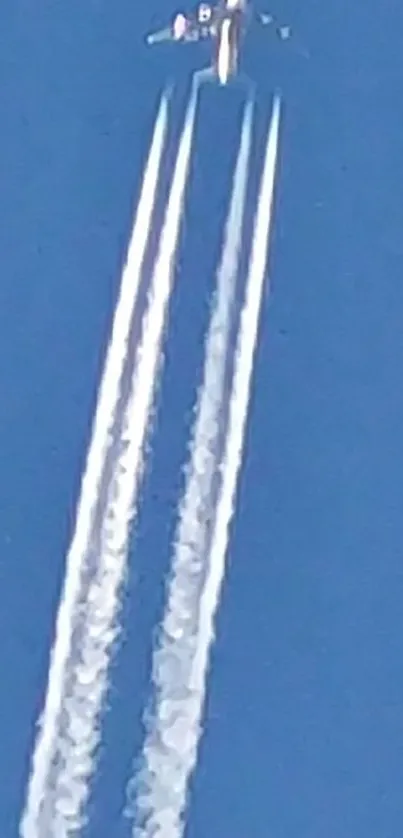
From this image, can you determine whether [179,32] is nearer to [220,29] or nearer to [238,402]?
[220,29]

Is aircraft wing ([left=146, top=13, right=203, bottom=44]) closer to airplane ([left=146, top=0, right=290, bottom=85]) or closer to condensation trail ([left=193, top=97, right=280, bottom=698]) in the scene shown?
airplane ([left=146, top=0, right=290, bottom=85])

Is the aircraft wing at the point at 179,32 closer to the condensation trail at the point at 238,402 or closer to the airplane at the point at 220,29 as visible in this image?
the airplane at the point at 220,29

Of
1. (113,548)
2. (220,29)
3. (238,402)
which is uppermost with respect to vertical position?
(220,29)

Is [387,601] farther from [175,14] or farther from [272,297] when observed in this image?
[175,14]

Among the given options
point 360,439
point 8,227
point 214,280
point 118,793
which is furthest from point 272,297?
point 118,793

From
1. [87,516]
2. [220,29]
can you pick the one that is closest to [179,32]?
[220,29]

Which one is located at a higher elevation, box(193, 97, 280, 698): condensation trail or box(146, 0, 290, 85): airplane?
box(146, 0, 290, 85): airplane

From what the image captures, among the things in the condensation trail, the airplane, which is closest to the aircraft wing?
the airplane
